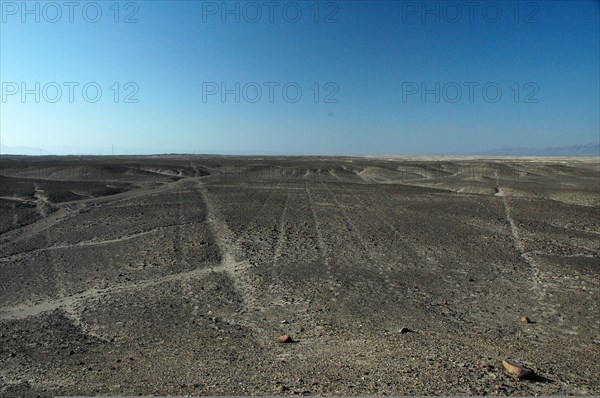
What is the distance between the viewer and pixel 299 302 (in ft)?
29.6

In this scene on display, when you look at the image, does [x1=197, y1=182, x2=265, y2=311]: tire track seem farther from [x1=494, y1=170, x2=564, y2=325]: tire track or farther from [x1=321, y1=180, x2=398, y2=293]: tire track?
[x1=494, y1=170, x2=564, y2=325]: tire track

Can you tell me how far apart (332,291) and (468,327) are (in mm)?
2845

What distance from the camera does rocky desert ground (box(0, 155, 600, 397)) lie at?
575 centimetres

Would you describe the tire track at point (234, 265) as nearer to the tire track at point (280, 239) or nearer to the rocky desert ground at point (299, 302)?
the rocky desert ground at point (299, 302)

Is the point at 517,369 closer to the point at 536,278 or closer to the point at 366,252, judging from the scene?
the point at 536,278

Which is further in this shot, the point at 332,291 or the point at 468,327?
the point at 332,291

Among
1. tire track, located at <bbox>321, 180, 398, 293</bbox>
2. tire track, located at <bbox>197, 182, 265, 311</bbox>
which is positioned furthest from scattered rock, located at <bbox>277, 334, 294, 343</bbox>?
tire track, located at <bbox>321, 180, 398, 293</bbox>

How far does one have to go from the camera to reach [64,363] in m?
6.30

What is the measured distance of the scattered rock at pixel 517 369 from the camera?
18.4 feet

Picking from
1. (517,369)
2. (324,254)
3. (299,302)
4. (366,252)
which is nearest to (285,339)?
(299,302)

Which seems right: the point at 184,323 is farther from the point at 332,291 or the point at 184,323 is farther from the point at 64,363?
the point at 332,291

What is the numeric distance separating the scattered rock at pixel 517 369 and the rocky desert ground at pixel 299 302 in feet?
0.37

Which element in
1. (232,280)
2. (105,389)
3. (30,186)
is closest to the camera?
→ (105,389)

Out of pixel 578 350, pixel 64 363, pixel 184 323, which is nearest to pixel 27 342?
pixel 64 363
